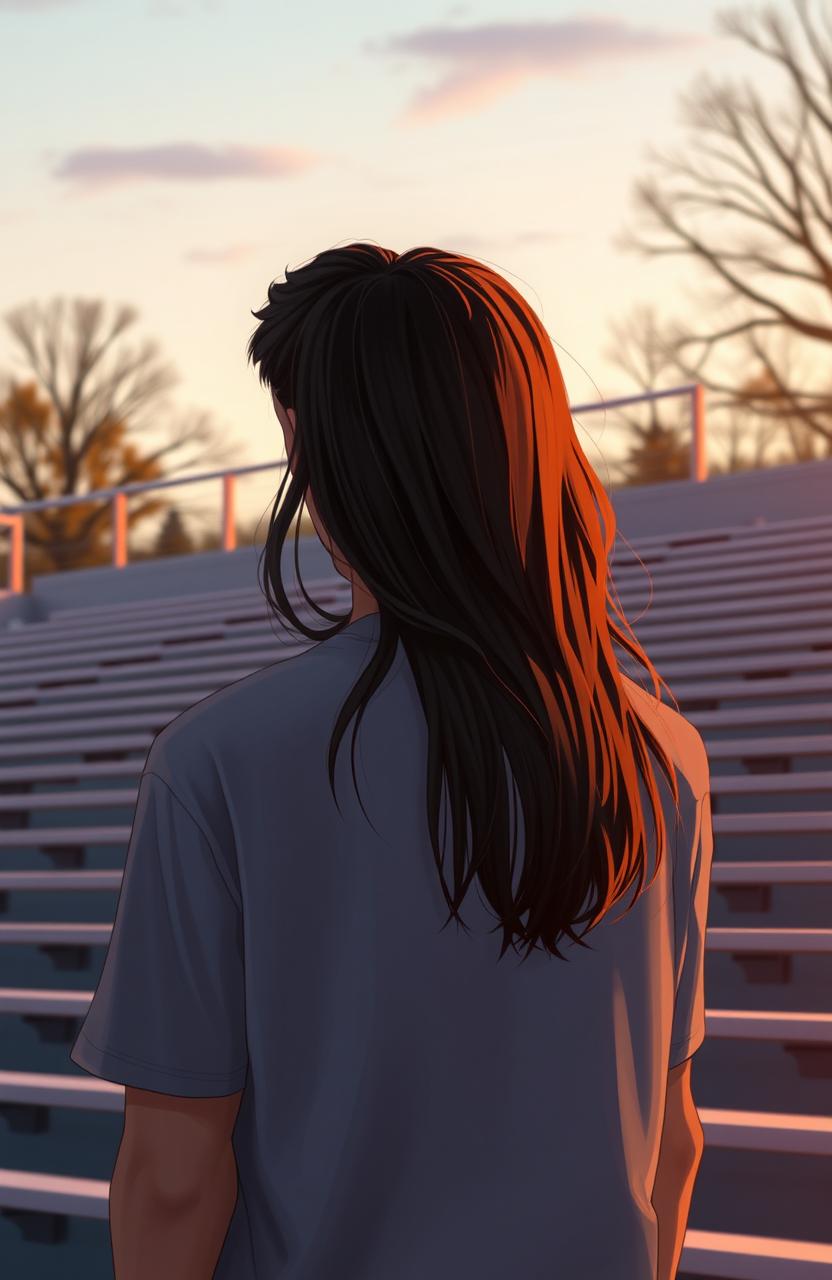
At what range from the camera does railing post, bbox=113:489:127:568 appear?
11141 millimetres

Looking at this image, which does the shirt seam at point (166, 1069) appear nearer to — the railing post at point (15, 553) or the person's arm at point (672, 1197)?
the person's arm at point (672, 1197)

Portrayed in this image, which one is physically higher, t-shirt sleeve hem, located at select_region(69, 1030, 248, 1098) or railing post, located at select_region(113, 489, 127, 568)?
railing post, located at select_region(113, 489, 127, 568)

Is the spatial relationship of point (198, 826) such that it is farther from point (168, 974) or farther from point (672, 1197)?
point (672, 1197)

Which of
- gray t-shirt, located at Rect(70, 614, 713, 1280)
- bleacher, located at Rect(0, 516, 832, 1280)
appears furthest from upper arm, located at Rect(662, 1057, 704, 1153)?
bleacher, located at Rect(0, 516, 832, 1280)

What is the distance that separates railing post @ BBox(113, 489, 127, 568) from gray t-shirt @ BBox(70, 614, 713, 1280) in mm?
10564

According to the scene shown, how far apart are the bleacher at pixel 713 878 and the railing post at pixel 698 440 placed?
44.2 inches

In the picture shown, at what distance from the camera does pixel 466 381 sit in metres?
0.77

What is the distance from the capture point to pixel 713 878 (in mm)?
3551

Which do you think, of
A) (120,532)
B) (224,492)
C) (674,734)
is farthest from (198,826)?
(120,532)

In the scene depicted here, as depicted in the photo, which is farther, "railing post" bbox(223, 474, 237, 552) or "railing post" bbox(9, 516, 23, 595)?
"railing post" bbox(9, 516, 23, 595)

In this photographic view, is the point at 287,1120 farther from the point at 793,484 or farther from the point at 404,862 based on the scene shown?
the point at 793,484

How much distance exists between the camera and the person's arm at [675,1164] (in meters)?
0.91

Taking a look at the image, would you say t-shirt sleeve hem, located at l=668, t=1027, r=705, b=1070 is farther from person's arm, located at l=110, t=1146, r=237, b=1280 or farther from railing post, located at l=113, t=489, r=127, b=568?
railing post, located at l=113, t=489, r=127, b=568

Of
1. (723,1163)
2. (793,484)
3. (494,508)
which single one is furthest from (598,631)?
(793,484)
